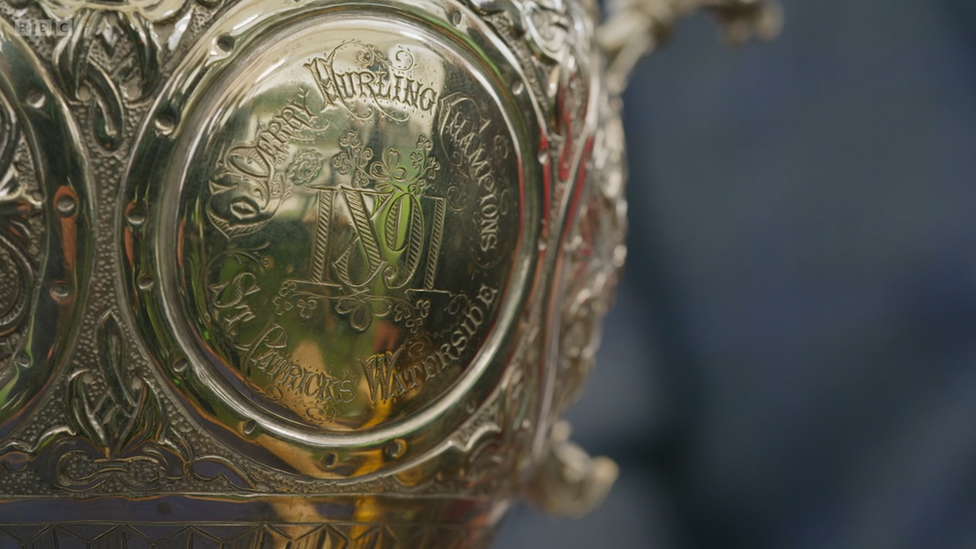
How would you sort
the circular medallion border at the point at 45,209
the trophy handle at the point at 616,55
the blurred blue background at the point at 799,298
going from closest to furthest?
the circular medallion border at the point at 45,209, the trophy handle at the point at 616,55, the blurred blue background at the point at 799,298

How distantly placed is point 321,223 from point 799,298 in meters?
0.92

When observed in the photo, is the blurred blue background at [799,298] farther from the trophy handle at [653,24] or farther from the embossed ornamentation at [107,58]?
the embossed ornamentation at [107,58]

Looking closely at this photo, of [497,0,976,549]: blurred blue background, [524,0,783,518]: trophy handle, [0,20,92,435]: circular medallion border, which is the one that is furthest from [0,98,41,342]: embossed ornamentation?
[497,0,976,549]: blurred blue background

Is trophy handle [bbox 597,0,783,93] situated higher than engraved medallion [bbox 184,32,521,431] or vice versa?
trophy handle [bbox 597,0,783,93]

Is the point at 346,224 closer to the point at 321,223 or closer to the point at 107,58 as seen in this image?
the point at 321,223

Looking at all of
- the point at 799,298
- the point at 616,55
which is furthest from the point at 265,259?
the point at 799,298

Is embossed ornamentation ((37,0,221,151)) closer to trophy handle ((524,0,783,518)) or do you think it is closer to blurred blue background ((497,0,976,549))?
trophy handle ((524,0,783,518))

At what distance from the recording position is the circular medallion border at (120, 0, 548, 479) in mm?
537

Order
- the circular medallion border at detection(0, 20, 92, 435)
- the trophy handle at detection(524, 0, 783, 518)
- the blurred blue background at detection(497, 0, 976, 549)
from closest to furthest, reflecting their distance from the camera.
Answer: the circular medallion border at detection(0, 20, 92, 435), the trophy handle at detection(524, 0, 783, 518), the blurred blue background at detection(497, 0, 976, 549)

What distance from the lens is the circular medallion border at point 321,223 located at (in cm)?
54

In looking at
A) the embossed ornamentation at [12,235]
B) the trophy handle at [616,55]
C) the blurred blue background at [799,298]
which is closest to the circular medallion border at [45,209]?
the embossed ornamentation at [12,235]

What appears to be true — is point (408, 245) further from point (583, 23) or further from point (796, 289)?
point (796, 289)

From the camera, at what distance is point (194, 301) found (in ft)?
1.78

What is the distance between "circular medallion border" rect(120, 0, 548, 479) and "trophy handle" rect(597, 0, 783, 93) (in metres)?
0.21
